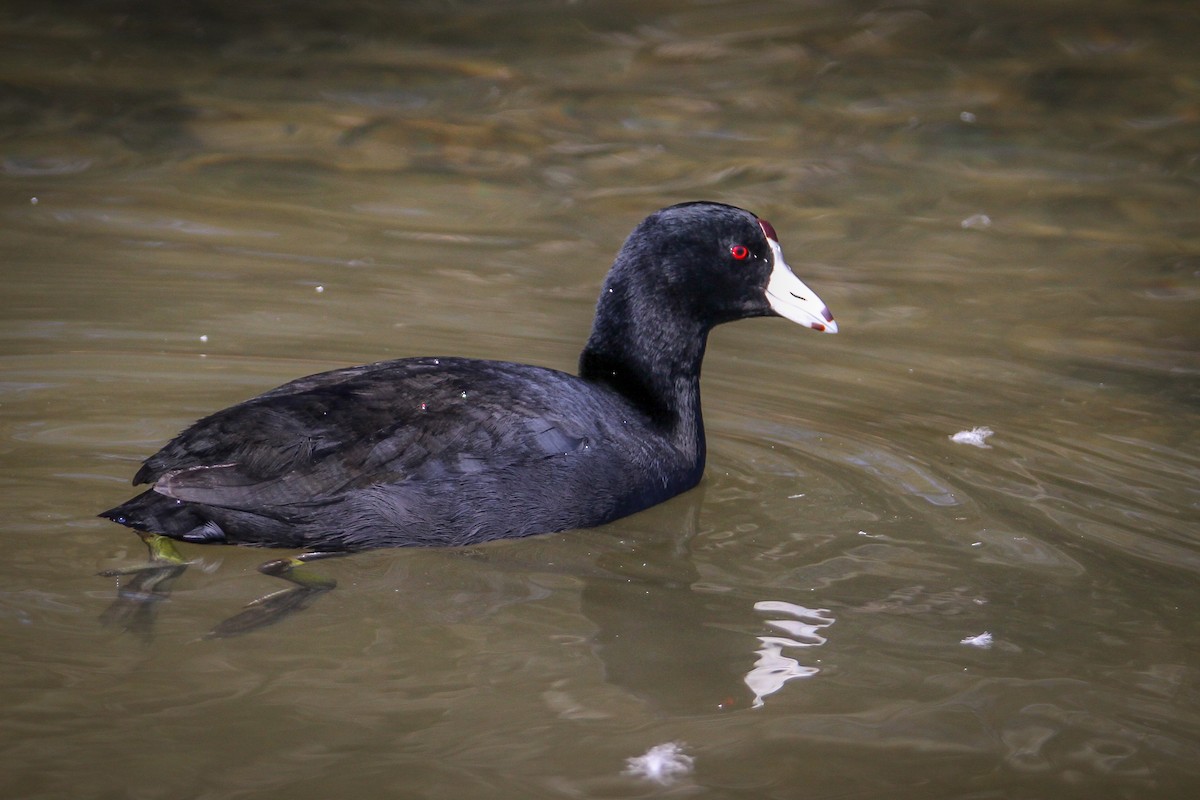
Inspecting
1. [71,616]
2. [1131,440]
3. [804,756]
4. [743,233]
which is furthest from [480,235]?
[804,756]

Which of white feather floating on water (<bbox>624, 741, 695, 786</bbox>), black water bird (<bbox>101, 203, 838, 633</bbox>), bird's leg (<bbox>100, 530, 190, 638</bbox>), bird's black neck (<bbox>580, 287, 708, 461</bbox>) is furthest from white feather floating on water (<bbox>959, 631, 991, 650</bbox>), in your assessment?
bird's leg (<bbox>100, 530, 190, 638</bbox>)

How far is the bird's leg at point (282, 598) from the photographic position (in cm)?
361

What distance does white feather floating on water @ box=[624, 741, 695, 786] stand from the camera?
3.06m

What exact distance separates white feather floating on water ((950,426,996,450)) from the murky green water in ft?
0.21

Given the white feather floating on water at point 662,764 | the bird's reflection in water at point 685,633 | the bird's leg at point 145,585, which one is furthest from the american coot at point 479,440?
the white feather floating on water at point 662,764

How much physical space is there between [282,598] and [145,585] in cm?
37

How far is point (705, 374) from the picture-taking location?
5965 millimetres

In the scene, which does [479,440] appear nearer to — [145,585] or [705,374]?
[145,585]

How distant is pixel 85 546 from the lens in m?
3.99

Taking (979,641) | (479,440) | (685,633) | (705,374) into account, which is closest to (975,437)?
(705,374)

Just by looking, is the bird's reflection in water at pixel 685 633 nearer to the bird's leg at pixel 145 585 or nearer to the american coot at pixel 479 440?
the american coot at pixel 479 440

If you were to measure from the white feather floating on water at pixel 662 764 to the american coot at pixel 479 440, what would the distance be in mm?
1077

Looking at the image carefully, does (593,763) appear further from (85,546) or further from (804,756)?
(85,546)

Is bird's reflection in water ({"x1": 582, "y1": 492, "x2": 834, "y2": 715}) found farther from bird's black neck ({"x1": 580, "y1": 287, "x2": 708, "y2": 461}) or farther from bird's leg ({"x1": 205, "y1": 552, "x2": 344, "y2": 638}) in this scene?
→ bird's leg ({"x1": 205, "y1": 552, "x2": 344, "y2": 638})
